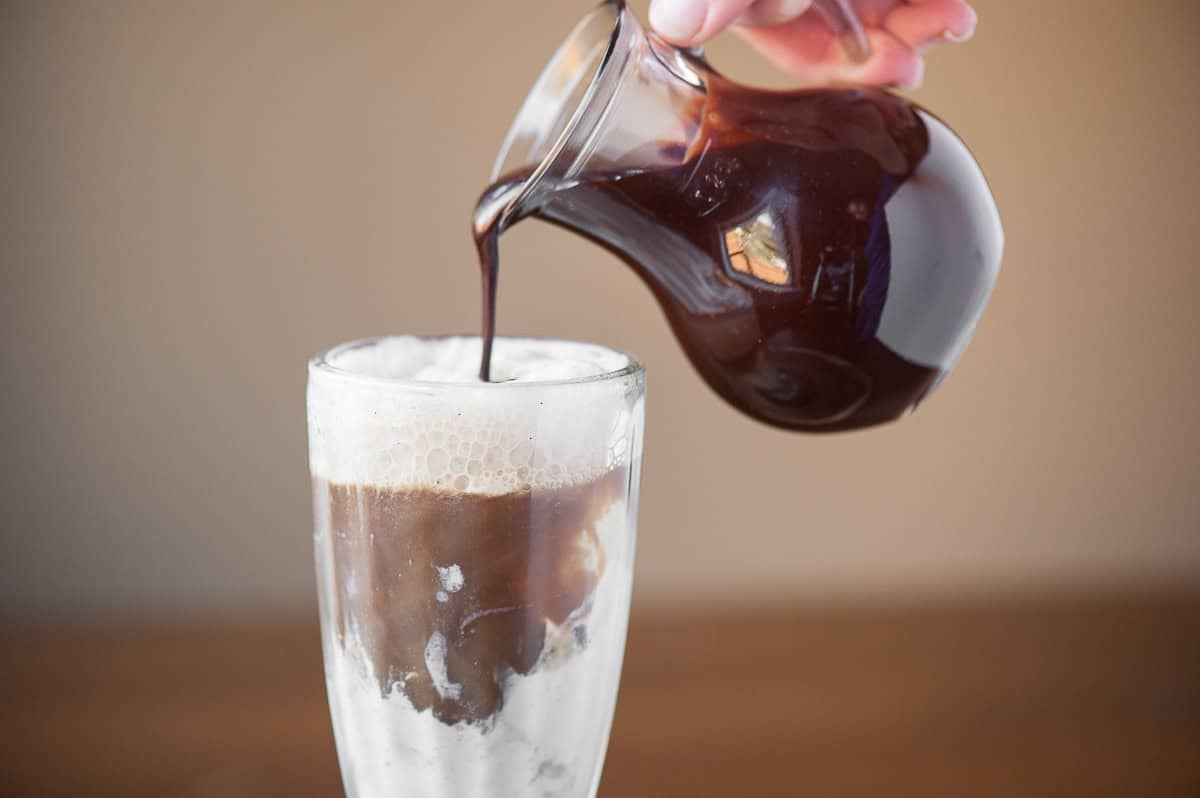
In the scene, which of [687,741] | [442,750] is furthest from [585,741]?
[687,741]

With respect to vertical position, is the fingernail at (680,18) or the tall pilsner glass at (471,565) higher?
the fingernail at (680,18)

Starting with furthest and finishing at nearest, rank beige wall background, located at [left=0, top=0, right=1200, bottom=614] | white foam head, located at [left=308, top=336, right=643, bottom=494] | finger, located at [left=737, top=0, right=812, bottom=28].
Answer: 1. beige wall background, located at [left=0, top=0, right=1200, bottom=614]
2. finger, located at [left=737, top=0, right=812, bottom=28]
3. white foam head, located at [left=308, top=336, right=643, bottom=494]

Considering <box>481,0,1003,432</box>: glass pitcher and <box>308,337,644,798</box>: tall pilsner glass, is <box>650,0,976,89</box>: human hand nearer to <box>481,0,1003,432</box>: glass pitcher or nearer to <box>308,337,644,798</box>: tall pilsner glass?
<box>481,0,1003,432</box>: glass pitcher

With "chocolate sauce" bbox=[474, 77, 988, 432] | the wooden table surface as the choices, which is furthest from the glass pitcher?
the wooden table surface

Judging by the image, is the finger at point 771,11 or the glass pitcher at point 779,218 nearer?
the glass pitcher at point 779,218

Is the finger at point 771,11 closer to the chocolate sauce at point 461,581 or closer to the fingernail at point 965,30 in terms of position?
the fingernail at point 965,30

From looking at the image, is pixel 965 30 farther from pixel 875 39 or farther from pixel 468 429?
pixel 468 429

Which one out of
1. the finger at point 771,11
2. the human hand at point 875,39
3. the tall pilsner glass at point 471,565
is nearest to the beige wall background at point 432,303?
the human hand at point 875,39
